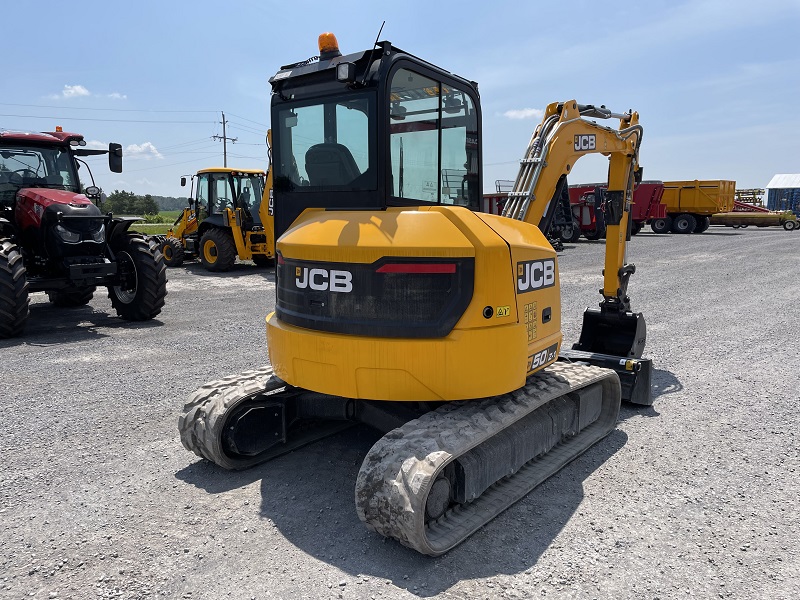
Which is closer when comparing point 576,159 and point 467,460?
point 467,460

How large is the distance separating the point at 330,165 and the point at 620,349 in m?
3.94

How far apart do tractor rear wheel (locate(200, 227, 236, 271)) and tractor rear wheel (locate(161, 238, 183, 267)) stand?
1.35 metres

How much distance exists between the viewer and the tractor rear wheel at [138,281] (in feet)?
30.5

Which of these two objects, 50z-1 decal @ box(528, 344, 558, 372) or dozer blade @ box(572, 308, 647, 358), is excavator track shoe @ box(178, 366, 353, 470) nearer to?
50z-1 decal @ box(528, 344, 558, 372)

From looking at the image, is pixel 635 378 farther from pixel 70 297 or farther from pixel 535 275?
pixel 70 297

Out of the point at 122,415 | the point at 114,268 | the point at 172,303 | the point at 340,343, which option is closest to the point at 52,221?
the point at 114,268

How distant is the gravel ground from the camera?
2965 millimetres

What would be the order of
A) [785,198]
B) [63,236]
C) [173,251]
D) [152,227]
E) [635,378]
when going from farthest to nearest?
[785,198] → [152,227] → [173,251] → [63,236] → [635,378]

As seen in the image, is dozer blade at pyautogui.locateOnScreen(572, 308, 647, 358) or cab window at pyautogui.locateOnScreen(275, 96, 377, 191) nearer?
cab window at pyautogui.locateOnScreen(275, 96, 377, 191)

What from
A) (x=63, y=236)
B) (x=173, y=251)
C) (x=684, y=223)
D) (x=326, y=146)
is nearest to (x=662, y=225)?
(x=684, y=223)

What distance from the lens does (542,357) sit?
4.02 meters

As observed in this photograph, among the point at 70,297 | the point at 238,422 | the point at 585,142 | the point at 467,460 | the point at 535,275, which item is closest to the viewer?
the point at 467,460

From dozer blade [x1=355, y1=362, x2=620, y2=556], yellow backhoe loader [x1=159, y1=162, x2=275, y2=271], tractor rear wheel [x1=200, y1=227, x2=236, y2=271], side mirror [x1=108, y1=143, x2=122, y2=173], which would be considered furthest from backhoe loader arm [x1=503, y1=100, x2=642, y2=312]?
tractor rear wheel [x1=200, y1=227, x2=236, y2=271]

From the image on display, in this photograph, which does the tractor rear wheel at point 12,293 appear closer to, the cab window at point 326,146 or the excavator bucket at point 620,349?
the cab window at point 326,146
